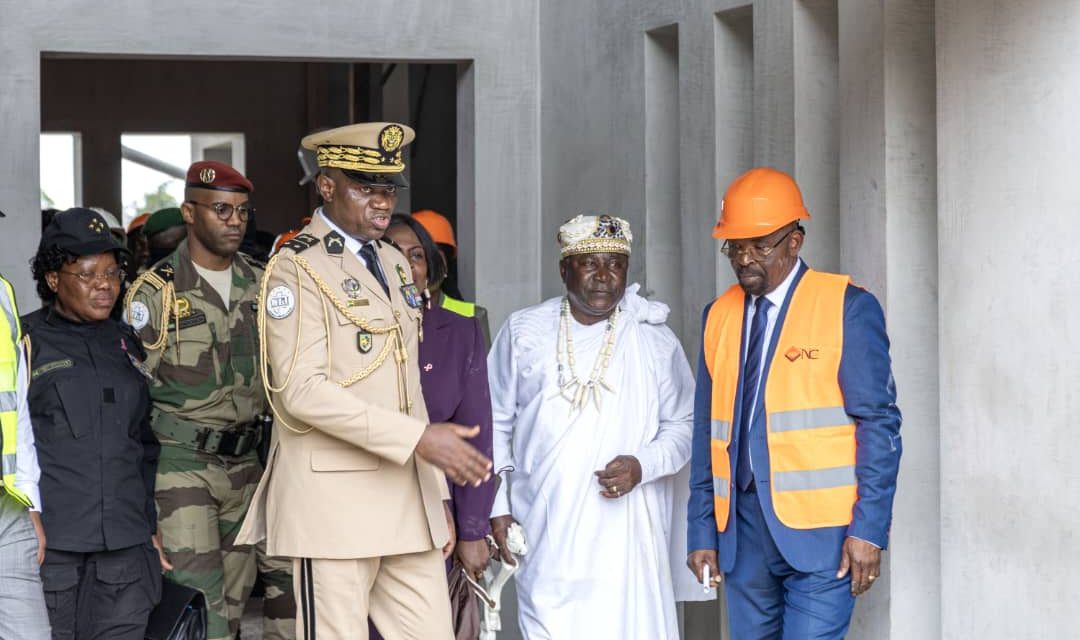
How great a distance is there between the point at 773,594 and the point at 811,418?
2.01ft

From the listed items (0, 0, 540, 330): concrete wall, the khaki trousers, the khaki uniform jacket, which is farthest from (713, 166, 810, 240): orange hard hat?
(0, 0, 540, 330): concrete wall

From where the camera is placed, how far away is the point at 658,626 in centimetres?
539

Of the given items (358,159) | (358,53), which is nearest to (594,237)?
(358,159)

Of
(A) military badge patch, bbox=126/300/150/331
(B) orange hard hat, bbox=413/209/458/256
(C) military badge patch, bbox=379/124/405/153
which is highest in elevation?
(C) military badge patch, bbox=379/124/405/153

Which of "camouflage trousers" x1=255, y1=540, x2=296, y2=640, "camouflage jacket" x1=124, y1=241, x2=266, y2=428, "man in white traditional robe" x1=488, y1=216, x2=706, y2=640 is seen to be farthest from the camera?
"camouflage trousers" x1=255, y1=540, x2=296, y2=640

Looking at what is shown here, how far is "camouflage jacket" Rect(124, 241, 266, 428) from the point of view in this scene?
18.7ft

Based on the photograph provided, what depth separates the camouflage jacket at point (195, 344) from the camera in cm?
570

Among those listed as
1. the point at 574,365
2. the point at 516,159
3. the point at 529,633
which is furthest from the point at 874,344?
the point at 516,159

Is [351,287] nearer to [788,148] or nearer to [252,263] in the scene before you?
[252,263]

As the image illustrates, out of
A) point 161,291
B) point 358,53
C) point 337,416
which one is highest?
point 358,53

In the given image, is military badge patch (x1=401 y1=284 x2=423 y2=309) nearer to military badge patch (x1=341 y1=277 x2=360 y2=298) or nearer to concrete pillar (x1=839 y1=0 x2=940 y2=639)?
military badge patch (x1=341 y1=277 x2=360 y2=298)

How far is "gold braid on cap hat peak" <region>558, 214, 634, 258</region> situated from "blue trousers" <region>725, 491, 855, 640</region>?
112 cm

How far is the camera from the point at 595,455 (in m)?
5.37

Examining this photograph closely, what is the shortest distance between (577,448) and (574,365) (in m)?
0.30
